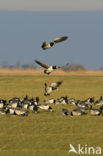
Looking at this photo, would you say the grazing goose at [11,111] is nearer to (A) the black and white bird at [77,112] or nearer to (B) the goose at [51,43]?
(A) the black and white bird at [77,112]

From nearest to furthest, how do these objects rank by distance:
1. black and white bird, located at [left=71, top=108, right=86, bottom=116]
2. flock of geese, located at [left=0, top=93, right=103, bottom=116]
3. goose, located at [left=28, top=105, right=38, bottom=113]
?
black and white bird, located at [left=71, top=108, right=86, bottom=116] < flock of geese, located at [left=0, top=93, right=103, bottom=116] < goose, located at [left=28, top=105, right=38, bottom=113]

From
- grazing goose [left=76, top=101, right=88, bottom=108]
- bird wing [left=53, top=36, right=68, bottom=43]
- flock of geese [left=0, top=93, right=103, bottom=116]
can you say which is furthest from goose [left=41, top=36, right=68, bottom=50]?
grazing goose [left=76, top=101, right=88, bottom=108]

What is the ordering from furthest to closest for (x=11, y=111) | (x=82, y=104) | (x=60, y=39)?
(x=82, y=104)
(x=11, y=111)
(x=60, y=39)

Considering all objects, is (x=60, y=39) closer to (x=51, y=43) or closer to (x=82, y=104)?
(x=51, y=43)

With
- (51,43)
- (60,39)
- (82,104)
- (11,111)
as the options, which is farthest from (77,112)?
(51,43)

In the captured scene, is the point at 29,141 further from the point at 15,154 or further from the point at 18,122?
the point at 18,122

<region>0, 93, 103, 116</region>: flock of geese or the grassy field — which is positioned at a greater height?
<region>0, 93, 103, 116</region>: flock of geese

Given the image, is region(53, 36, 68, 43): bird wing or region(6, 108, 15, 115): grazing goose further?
region(6, 108, 15, 115): grazing goose

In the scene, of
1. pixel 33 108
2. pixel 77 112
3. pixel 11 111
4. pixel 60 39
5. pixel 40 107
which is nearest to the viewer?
pixel 60 39

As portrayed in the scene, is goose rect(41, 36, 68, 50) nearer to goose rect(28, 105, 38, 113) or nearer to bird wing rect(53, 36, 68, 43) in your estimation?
bird wing rect(53, 36, 68, 43)

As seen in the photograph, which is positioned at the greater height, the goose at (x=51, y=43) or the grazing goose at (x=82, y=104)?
the goose at (x=51, y=43)

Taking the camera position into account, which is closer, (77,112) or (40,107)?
(77,112)

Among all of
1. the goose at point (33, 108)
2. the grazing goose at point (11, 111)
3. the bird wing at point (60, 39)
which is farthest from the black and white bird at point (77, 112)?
the bird wing at point (60, 39)

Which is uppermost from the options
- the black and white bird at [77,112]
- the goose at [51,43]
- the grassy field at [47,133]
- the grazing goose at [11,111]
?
the goose at [51,43]
